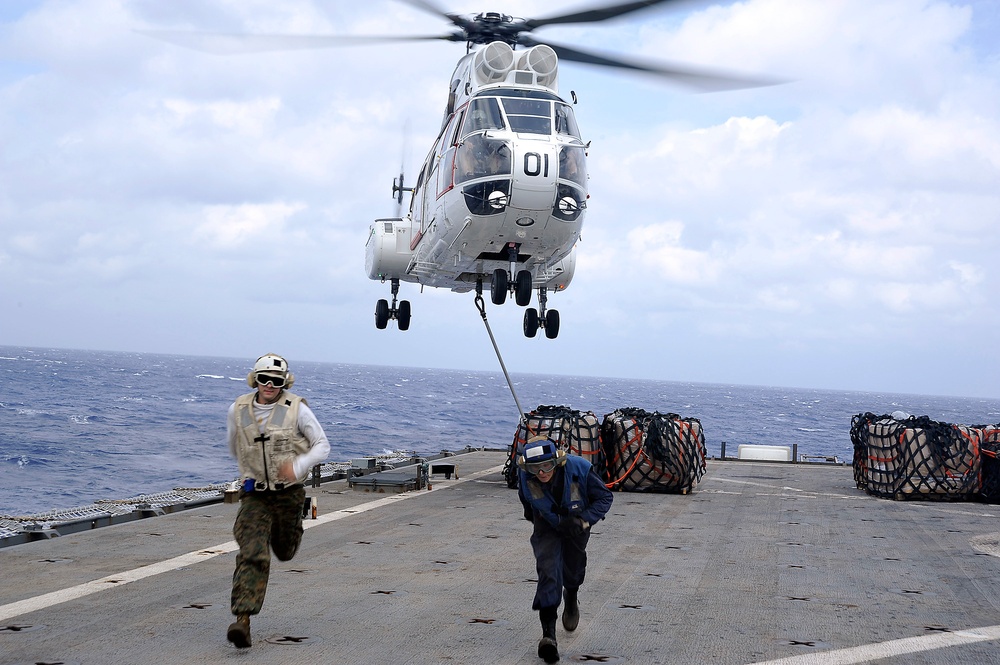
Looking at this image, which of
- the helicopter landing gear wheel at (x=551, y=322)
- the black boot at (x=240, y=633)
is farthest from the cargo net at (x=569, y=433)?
the black boot at (x=240, y=633)

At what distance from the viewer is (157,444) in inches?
2186

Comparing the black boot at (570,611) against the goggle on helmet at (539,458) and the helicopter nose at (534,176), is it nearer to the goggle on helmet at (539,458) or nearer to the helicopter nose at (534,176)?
the goggle on helmet at (539,458)

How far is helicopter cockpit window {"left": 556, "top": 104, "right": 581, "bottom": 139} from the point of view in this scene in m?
17.7

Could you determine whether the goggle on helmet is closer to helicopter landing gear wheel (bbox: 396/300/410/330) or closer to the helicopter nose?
the helicopter nose

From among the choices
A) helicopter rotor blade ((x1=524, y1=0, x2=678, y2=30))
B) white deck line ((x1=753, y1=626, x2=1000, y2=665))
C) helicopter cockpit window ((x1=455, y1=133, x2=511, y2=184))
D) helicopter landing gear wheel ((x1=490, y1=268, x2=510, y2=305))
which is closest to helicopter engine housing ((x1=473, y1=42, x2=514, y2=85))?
helicopter rotor blade ((x1=524, y1=0, x2=678, y2=30))

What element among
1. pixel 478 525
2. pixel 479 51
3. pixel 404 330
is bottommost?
pixel 478 525

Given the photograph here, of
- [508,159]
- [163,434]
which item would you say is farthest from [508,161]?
[163,434]

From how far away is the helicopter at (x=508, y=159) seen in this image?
17109mm

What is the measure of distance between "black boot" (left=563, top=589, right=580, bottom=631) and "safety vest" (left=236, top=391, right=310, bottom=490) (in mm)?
2172

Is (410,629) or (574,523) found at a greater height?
(574,523)

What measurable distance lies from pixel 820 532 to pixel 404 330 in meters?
13.7

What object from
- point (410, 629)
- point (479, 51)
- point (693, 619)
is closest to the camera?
point (410, 629)

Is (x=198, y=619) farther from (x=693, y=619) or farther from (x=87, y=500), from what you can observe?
(x=87, y=500)

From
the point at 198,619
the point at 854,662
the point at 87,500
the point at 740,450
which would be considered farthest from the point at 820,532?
the point at 87,500
